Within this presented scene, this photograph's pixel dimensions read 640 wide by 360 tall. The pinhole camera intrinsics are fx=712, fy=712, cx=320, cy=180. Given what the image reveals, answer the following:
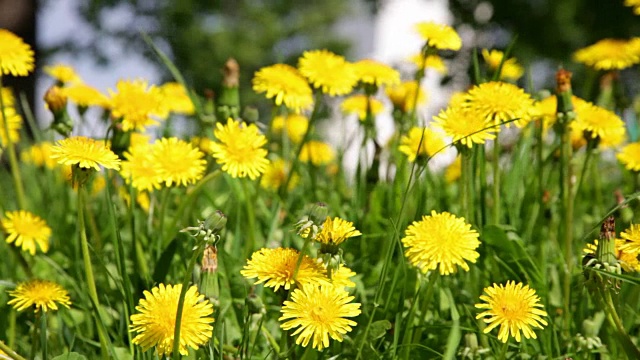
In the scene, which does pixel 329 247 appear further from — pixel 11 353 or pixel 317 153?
pixel 317 153

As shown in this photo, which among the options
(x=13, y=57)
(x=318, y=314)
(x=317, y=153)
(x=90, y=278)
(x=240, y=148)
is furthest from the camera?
(x=317, y=153)

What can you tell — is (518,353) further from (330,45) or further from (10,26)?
(330,45)

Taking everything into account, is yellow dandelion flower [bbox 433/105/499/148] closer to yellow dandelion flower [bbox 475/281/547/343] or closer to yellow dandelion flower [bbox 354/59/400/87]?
yellow dandelion flower [bbox 475/281/547/343]

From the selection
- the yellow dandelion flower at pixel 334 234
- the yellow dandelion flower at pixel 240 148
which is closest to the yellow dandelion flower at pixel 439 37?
the yellow dandelion flower at pixel 240 148

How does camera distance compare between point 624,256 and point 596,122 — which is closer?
point 624,256

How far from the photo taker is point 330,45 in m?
14.1

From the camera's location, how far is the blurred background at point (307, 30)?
6480 millimetres

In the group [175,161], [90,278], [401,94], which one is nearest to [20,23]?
[401,94]

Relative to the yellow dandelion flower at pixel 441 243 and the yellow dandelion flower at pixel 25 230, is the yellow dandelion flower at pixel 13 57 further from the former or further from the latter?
the yellow dandelion flower at pixel 441 243

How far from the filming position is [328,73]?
1.19 m

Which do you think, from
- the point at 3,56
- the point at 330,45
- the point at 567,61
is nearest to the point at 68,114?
the point at 3,56

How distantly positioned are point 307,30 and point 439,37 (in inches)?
543

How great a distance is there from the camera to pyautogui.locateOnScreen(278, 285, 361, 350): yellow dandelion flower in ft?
2.23

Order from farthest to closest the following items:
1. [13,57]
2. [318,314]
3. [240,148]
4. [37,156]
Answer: [37,156], [13,57], [240,148], [318,314]
